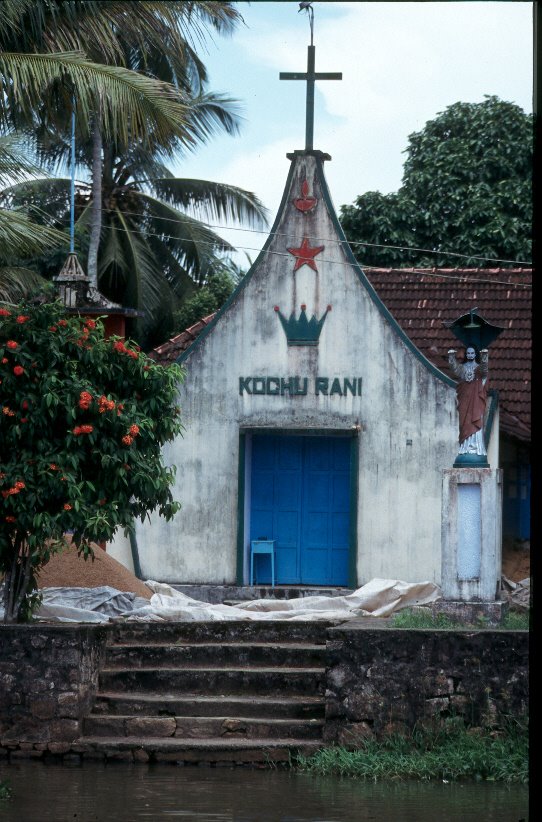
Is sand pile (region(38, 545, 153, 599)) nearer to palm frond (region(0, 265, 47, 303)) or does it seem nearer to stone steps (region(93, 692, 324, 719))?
Answer: stone steps (region(93, 692, 324, 719))

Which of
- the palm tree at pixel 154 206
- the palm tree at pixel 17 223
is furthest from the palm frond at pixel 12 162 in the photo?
the palm tree at pixel 154 206

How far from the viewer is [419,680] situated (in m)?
9.66

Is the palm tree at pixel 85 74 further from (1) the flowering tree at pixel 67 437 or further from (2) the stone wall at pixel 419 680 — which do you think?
(2) the stone wall at pixel 419 680

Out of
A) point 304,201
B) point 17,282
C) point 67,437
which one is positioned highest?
point 304,201

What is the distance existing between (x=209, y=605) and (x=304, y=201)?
5293 mm

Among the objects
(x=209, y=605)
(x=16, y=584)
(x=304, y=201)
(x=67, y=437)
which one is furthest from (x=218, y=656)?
(x=304, y=201)

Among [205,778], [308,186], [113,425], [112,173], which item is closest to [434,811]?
[205,778]

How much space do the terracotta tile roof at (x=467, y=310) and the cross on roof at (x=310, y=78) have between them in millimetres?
3003

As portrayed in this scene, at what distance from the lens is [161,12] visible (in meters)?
13.3

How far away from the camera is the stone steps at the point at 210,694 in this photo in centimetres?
972

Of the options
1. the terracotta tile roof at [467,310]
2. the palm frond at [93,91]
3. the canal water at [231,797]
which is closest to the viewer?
the canal water at [231,797]

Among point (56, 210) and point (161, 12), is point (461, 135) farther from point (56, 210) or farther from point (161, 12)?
point (161, 12)

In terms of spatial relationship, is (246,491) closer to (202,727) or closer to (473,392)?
(473,392)

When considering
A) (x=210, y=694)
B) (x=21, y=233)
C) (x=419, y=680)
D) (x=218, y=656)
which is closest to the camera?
(x=419, y=680)
